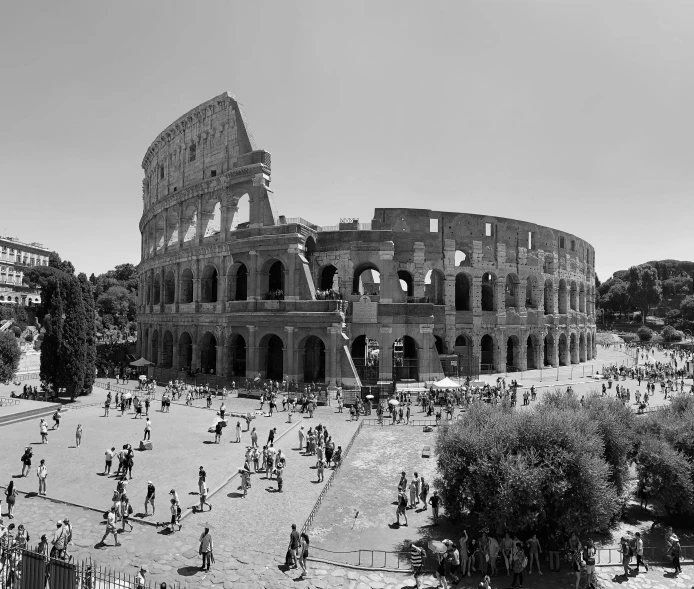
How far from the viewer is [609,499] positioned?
44.0ft

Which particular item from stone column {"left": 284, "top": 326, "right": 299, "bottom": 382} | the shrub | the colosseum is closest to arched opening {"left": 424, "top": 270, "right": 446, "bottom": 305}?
the colosseum

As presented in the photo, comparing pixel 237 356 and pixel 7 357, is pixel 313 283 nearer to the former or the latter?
pixel 237 356

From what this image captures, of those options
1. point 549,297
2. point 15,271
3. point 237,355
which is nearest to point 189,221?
point 237,355

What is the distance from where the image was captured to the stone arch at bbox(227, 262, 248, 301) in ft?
129

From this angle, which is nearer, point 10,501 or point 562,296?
point 10,501

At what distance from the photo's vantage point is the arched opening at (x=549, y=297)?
1967 inches

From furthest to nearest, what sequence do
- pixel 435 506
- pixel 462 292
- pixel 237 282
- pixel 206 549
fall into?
pixel 462 292 < pixel 237 282 < pixel 435 506 < pixel 206 549

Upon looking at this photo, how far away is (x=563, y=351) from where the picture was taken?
52.4m

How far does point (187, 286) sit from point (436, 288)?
22697mm

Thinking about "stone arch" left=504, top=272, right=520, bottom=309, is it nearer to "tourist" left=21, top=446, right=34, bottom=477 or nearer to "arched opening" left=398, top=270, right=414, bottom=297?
"arched opening" left=398, top=270, right=414, bottom=297

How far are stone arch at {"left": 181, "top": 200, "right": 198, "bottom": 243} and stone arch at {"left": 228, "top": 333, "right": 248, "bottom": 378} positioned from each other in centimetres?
1022

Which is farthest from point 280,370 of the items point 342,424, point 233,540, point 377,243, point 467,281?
point 233,540

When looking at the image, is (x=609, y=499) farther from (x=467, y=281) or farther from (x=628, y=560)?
(x=467, y=281)

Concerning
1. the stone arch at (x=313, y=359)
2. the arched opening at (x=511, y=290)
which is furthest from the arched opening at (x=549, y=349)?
the stone arch at (x=313, y=359)
